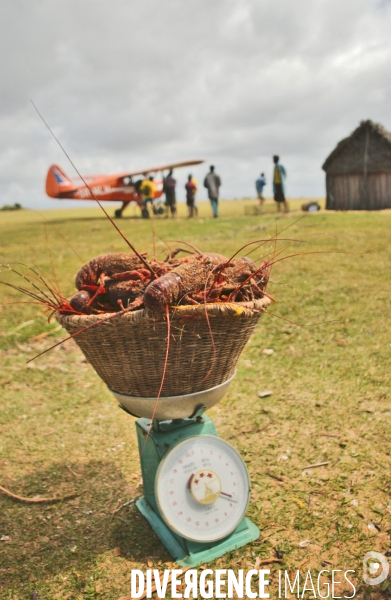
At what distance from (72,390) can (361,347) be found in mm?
2813

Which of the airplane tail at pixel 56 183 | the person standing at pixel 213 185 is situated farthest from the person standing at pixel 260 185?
the airplane tail at pixel 56 183

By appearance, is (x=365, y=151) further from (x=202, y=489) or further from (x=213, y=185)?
(x=202, y=489)

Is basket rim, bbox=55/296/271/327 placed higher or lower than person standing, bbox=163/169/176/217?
lower

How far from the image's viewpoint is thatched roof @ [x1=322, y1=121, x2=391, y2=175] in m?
16.5

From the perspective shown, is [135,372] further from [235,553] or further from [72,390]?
[72,390]

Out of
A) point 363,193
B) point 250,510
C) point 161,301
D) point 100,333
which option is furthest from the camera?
point 363,193

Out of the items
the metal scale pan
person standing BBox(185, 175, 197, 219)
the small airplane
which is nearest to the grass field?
the metal scale pan

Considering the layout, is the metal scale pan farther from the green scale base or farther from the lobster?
the lobster

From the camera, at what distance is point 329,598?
239 centimetres

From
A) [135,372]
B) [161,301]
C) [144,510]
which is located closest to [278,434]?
[144,510]

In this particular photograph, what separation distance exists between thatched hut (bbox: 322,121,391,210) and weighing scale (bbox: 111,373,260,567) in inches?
630

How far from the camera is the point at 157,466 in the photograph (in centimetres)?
267

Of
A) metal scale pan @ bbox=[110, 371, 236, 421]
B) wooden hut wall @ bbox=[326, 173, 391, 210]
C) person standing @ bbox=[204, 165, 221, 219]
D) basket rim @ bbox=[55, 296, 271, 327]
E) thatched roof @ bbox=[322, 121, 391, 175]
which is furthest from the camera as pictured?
person standing @ bbox=[204, 165, 221, 219]

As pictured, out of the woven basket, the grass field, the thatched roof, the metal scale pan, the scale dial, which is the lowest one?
the grass field
